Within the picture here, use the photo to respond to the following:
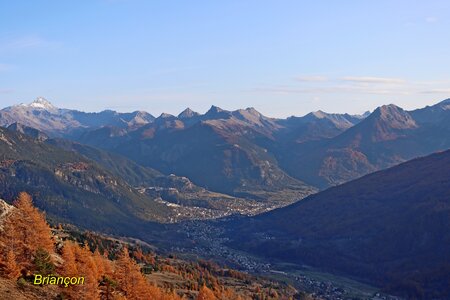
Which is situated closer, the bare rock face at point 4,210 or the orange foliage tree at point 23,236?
the orange foliage tree at point 23,236

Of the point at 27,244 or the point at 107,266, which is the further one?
the point at 107,266

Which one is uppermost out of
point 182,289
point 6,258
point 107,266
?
point 6,258

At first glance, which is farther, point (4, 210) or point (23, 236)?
point (4, 210)

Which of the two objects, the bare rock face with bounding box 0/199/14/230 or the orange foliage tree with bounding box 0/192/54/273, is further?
the bare rock face with bounding box 0/199/14/230

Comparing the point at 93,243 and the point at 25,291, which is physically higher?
the point at 25,291

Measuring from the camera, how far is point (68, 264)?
87.8m

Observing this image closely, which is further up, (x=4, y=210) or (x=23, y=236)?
(x=4, y=210)

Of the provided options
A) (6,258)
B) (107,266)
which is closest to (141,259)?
(107,266)

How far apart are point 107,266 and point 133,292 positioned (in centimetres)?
2078

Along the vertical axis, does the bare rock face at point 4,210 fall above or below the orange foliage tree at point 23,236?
above

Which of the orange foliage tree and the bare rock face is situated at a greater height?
the bare rock face

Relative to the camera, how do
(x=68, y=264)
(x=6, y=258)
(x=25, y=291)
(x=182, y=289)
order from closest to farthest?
(x=25, y=291)
(x=6, y=258)
(x=68, y=264)
(x=182, y=289)

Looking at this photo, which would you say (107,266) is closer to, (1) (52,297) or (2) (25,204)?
(2) (25,204)

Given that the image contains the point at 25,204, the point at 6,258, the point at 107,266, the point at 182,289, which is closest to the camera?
the point at 6,258
